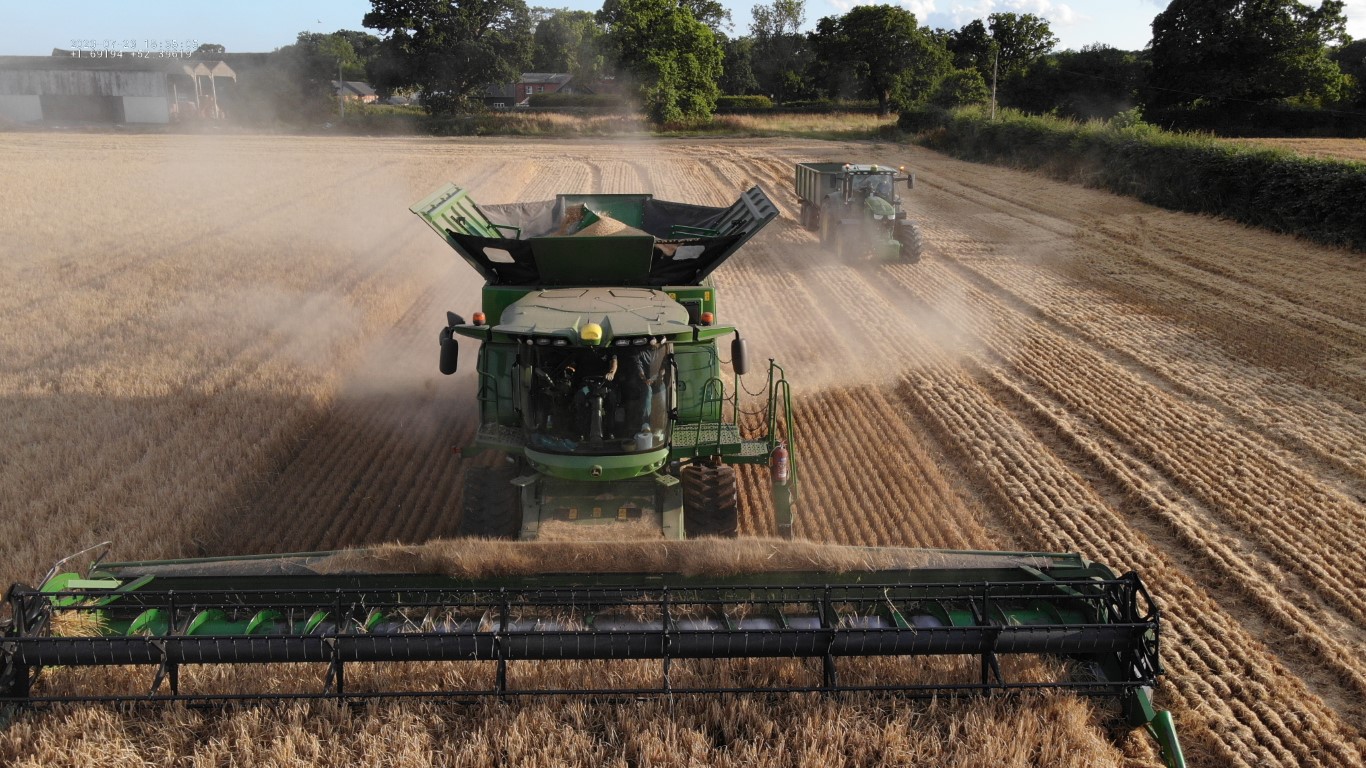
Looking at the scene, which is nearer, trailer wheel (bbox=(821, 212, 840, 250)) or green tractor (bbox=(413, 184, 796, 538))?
green tractor (bbox=(413, 184, 796, 538))

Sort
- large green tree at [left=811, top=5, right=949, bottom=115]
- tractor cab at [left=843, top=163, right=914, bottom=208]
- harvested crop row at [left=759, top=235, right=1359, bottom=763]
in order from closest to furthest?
harvested crop row at [left=759, top=235, right=1359, bottom=763], tractor cab at [left=843, top=163, right=914, bottom=208], large green tree at [left=811, top=5, right=949, bottom=115]

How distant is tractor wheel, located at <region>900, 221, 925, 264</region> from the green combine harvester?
14038 millimetres

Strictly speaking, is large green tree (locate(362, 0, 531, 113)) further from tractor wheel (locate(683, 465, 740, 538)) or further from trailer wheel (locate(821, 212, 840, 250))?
tractor wheel (locate(683, 465, 740, 538))

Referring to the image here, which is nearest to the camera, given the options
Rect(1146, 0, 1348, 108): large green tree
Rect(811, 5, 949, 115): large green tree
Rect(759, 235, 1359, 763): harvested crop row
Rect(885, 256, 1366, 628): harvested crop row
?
Rect(759, 235, 1359, 763): harvested crop row

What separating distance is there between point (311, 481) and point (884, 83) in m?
58.9

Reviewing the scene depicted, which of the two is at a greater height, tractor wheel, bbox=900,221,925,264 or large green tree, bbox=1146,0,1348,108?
large green tree, bbox=1146,0,1348,108

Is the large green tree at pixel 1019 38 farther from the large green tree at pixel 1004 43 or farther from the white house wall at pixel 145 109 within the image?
the white house wall at pixel 145 109

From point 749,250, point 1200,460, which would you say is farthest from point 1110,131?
point 1200,460

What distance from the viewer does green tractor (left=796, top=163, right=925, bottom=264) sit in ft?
66.5

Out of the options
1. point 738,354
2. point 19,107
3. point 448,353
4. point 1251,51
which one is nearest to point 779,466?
point 738,354

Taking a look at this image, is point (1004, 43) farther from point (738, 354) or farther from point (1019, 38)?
point (738, 354)

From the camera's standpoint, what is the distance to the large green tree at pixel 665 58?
177 ft

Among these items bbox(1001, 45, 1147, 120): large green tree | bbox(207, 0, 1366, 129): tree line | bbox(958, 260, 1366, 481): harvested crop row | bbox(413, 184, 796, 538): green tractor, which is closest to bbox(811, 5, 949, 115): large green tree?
bbox(207, 0, 1366, 129): tree line

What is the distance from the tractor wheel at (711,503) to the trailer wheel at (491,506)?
4.21ft
